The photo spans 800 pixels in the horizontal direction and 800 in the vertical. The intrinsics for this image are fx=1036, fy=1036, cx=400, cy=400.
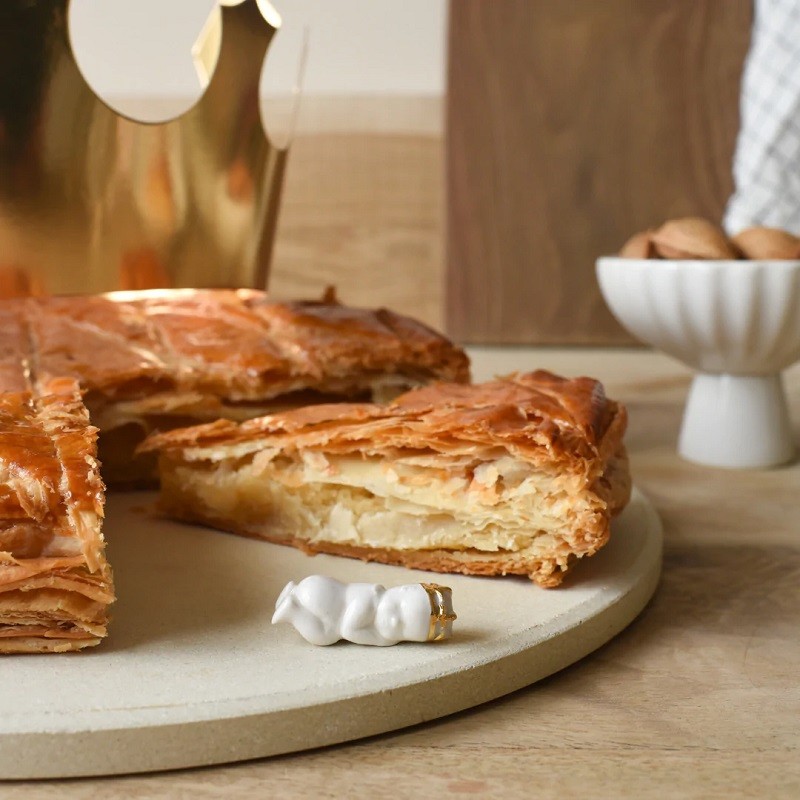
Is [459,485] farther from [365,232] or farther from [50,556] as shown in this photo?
[365,232]

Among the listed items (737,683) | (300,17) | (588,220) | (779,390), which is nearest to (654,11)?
(588,220)

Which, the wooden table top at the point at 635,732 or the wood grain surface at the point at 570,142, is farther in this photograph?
the wood grain surface at the point at 570,142

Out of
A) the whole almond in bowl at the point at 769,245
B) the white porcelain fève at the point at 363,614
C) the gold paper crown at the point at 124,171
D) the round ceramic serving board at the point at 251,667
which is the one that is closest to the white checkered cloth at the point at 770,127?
the whole almond in bowl at the point at 769,245

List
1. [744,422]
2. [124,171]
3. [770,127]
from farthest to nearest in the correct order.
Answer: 1. [770,127]
2. [744,422]
3. [124,171]

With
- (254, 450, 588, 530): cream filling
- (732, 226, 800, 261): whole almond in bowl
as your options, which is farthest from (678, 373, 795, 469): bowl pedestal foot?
(254, 450, 588, 530): cream filling

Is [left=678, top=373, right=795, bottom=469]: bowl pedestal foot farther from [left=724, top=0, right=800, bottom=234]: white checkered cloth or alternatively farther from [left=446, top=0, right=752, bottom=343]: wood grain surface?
[left=446, top=0, right=752, bottom=343]: wood grain surface

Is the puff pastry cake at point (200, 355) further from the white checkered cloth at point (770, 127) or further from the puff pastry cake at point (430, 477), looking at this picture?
the white checkered cloth at point (770, 127)

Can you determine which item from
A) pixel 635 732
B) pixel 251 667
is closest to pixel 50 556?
pixel 251 667
